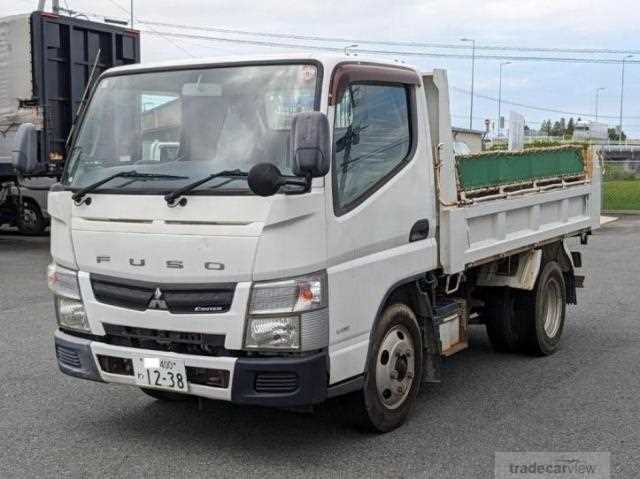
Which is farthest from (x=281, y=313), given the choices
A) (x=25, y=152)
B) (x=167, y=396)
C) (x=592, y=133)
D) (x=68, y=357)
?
(x=592, y=133)

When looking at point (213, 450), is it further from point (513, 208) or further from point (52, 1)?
point (52, 1)

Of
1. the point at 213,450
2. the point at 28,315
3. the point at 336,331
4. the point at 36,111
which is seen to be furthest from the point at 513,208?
the point at 36,111

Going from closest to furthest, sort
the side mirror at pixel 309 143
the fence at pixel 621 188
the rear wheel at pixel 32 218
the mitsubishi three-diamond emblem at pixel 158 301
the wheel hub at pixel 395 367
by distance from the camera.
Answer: the side mirror at pixel 309 143, the mitsubishi three-diamond emblem at pixel 158 301, the wheel hub at pixel 395 367, the rear wheel at pixel 32 218, the fence at pixel 621 188

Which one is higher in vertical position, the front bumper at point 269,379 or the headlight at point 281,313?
the headlight at point 281,313

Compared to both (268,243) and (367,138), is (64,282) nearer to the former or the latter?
(268,243)

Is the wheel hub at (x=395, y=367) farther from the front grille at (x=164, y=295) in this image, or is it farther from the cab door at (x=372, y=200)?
the front grille at (x=164, y=295)

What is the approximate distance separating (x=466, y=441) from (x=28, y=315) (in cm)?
578

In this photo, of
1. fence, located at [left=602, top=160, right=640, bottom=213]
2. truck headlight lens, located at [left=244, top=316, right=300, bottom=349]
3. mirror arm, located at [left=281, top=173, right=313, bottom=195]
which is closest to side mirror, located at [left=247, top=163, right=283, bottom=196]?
mirror arm, located at [left=281, top=173, right=313, bottom=195]

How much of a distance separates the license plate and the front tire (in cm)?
107

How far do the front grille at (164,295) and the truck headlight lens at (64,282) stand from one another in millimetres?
156

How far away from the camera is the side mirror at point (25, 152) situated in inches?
216

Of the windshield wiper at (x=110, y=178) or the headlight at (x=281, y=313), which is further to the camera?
the windshield wiper at (x=110, y=178)

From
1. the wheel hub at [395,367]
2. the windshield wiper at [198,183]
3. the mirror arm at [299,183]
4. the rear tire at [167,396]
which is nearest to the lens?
the mirror arm at [299,183]

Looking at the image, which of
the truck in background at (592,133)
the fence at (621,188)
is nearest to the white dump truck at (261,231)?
the fence at (621,188)
